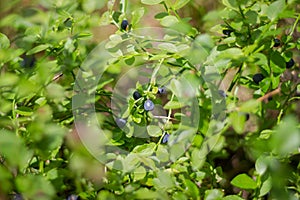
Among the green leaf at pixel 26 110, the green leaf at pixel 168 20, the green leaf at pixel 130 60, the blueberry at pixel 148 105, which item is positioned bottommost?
the green leaf at pixel 26 110

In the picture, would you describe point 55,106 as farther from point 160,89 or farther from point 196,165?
point 196,165

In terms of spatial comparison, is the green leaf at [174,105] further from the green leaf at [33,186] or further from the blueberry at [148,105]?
the green leaf at [33,186]

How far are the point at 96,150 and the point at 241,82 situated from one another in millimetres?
388

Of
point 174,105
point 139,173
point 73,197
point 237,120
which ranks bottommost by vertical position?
point 73,197

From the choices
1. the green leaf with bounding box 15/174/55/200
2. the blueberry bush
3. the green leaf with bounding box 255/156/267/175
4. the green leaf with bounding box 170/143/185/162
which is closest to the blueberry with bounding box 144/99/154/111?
the blueberry bush

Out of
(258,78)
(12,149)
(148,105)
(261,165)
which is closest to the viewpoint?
(12,149)

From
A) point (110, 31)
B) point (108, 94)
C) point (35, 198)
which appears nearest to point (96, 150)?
point (108, 94)

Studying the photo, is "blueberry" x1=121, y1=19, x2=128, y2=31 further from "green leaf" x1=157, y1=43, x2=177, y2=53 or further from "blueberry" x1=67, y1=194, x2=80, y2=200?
"blueberry" x1=67, y1=194, x2=80, y2=200

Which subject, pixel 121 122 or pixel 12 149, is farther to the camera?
pixel 121 122

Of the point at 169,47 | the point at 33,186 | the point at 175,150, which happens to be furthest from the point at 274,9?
the point at 33,186

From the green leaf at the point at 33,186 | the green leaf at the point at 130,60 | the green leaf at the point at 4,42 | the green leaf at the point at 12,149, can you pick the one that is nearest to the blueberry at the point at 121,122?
the green leaf at the point at 130,60

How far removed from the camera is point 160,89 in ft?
3.89

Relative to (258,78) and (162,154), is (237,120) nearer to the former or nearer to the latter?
(162,154)

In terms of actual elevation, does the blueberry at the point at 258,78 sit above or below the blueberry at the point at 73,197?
above
